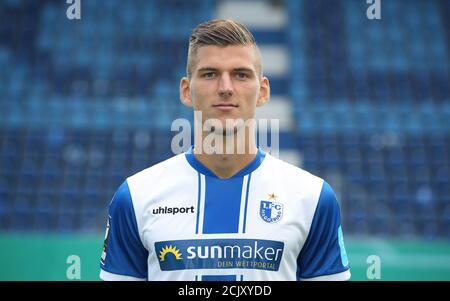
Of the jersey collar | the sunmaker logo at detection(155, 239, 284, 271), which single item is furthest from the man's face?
the sunmaker logo at detection(155, 239, 284, 271)

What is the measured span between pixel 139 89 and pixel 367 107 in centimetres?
460

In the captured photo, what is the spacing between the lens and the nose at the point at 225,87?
265 cm

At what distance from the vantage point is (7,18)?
13.9 metres

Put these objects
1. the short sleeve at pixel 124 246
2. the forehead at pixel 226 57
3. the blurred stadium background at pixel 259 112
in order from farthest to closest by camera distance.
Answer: the blurred stadium background at pixel 259 112 → the short sleeve at pixel 124 246 → the forehead at pixel 226 57

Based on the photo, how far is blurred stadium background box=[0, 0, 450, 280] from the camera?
35.7 feet

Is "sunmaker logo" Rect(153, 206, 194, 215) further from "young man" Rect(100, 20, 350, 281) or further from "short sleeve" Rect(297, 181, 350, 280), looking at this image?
"short sleeve" Rect(297, 181, 350, 280)

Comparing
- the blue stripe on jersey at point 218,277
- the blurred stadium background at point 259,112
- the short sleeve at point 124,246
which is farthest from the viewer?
the blurred stadium background at point 259,112

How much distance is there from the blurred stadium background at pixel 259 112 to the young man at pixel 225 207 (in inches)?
268

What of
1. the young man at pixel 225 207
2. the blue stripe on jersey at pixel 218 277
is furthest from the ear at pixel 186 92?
the blue stripe on jersey at pixel 218 277

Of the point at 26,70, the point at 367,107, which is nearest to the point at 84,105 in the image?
the point at 26,70

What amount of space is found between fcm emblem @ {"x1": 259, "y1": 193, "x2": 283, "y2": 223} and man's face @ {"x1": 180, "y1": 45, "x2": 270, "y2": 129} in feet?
1.30

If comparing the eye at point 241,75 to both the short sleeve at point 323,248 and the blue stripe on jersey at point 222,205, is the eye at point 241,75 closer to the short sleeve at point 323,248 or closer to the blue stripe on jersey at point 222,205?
the blue stripe on jersey at point 222,205

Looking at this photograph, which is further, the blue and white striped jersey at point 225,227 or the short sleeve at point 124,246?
the short sleeve at point 124,246
